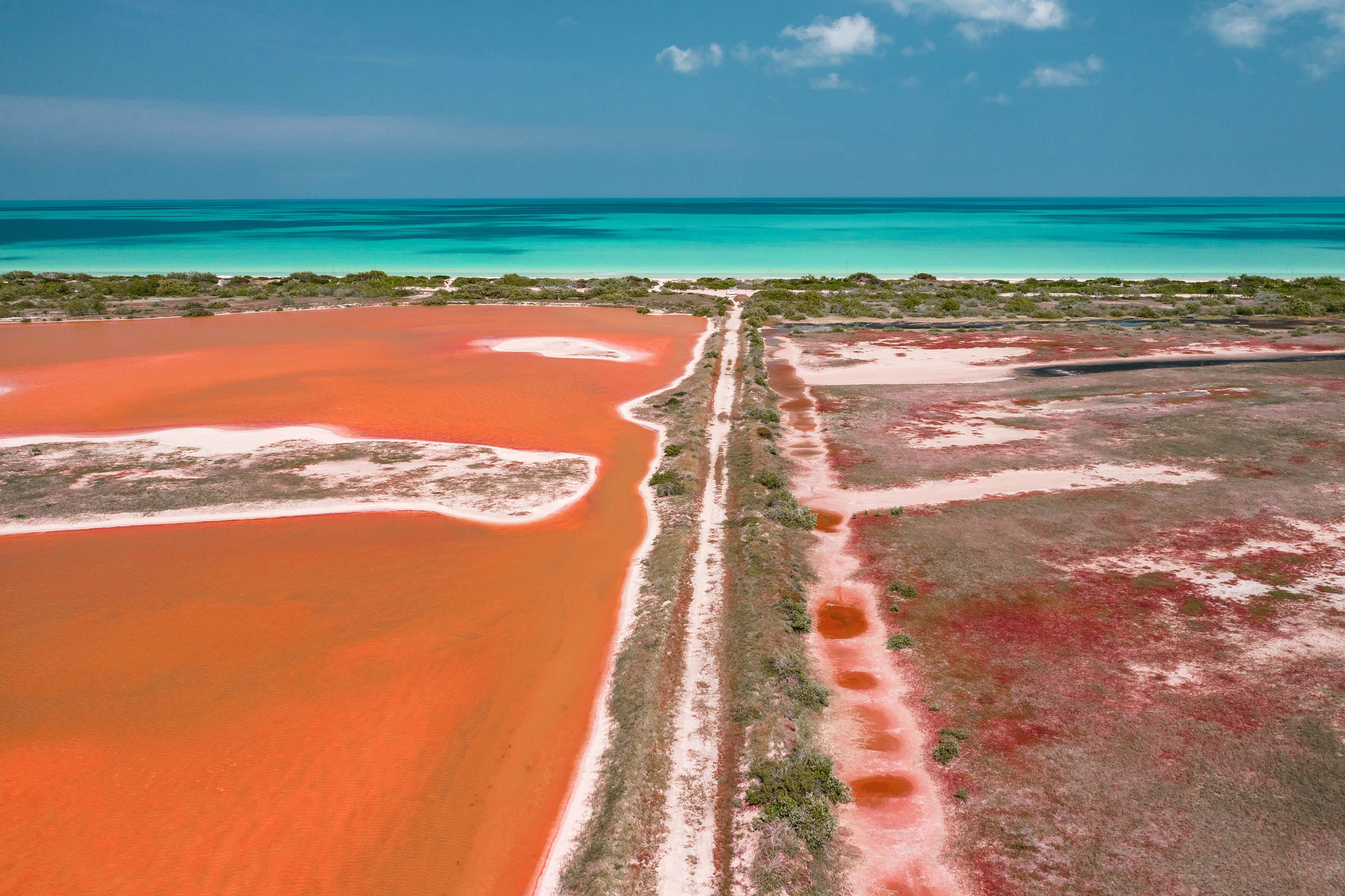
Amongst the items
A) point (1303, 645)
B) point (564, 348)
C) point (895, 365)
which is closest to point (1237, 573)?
point (1303, 645)

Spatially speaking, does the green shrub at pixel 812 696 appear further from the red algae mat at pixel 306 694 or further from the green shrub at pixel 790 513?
the green shrub at pixel 790 513

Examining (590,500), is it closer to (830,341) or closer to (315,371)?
(315,371)

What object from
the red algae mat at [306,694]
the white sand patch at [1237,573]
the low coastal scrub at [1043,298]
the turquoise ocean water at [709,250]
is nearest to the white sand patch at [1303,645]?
the white sand patch at [1237,573]

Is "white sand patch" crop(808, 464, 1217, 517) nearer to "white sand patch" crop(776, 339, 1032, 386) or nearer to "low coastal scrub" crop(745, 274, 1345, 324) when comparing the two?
"white sand patch" crop(776, 339, 1032, 386)

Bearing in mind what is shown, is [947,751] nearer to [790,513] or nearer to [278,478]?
[790,513]

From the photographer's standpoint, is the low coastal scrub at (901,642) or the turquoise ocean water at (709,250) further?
the turquoise ocean water at (709,250)

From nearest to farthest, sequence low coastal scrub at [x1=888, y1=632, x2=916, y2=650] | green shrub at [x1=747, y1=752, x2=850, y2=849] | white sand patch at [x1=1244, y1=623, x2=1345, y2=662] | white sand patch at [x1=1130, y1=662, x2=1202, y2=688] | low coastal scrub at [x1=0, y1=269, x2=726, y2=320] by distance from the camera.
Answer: green shrub at [x1=747, y1=752, x2=850, y2=849] < white sand patch at [x1=1130, y1=662, x2=1202, y2=688] < white sand patch at [x1=1244, y1=623, x2=1345, y2=662] < low coastal scrub at [x1=888, y1=632, x2=916, y2=650] < low coastal scrub at [x1=0, y1=269, x2=726, y2=320]

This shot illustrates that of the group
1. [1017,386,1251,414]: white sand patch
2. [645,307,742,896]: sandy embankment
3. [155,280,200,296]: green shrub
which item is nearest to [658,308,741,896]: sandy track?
[645,307,742,896]: sandy embankment
